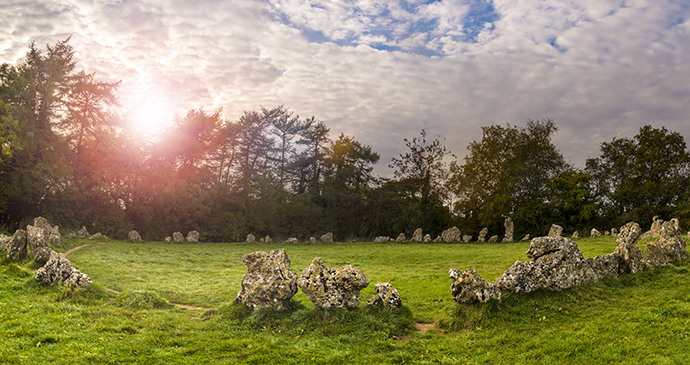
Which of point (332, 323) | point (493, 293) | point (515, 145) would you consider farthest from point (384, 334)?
point (515, 145)

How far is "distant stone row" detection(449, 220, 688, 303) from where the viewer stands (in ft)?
30.5

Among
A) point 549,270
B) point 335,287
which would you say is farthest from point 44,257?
point 549,270

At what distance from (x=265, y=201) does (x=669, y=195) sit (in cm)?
3346

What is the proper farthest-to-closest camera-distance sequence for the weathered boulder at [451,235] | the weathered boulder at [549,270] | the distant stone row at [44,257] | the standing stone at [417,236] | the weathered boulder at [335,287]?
the standing stone at [417,236]
the weathered boulder at [451,235]
the distant stone row at [44,257]
the weathered boulder at [549,270]
the weathered boulder at [335,287]

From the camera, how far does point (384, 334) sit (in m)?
8.25

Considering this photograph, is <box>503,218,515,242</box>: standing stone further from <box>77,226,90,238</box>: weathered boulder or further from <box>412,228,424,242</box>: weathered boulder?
<box>77,226,90,238</box>: weathered boulder

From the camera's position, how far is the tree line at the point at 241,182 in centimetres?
2730

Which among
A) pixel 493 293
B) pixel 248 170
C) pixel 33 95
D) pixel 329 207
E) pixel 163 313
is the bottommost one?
pixel 163 313

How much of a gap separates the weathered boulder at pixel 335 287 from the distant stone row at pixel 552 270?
2.42 m

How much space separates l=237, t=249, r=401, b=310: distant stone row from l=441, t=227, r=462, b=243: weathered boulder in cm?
2608

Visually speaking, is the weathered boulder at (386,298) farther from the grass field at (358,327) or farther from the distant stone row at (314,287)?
the grass field at (358,327)

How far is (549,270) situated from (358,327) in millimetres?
5271

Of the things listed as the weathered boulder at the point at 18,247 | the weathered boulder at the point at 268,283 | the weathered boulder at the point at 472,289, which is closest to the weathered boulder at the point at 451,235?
the weathered boulder at the point at 472,289

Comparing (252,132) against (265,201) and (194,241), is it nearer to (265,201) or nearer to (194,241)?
(265,201)
